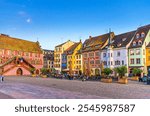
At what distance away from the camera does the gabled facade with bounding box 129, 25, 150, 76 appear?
161 feet

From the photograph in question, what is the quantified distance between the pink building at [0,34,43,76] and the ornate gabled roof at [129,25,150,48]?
34.5 metres

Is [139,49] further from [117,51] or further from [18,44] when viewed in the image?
[18,44]

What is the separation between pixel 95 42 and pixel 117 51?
38.2 ft

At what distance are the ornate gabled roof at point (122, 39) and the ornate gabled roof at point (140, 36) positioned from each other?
1278 mm

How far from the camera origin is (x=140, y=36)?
51.6m

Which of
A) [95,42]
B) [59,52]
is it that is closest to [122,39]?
[95,42]

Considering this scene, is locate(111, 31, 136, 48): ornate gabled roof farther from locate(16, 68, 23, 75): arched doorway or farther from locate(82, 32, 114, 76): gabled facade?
locate(16, 68, 23, 75): arched doorway

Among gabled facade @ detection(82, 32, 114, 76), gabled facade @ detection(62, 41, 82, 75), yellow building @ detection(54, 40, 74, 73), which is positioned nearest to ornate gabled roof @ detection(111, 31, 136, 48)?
gabled facade @ detection(82, 32, 114, 76)

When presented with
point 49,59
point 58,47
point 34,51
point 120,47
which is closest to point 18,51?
point 34,51

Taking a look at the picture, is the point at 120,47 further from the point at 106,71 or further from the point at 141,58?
the point at 106,71

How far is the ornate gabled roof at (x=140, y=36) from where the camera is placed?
50.1m

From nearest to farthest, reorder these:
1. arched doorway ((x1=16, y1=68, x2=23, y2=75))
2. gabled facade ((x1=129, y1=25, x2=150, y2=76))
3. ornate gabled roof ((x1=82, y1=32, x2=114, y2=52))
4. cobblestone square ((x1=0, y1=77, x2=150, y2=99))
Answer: cobblestone square ((x1=0, y1=77, x2=150, y2=99)), gabled facade ((x1=129, y1=25, x2=150, y2=76)), ornate gabled roof ((x1=82, y1=32, x2=114, y2=52)), arched doorway ((x1=16, y1=68, x2=23, y2=75))

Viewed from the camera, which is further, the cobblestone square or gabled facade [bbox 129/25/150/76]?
gabled facade [bbox 129/25/150/76]

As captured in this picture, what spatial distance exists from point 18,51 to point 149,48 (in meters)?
43.4
